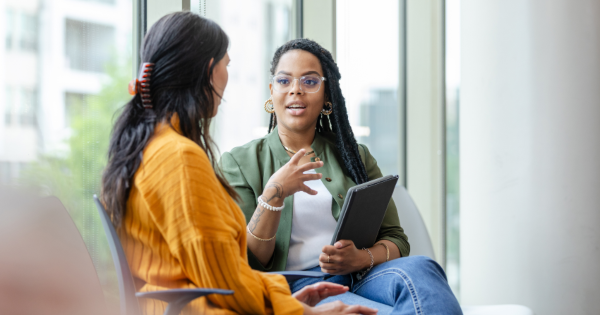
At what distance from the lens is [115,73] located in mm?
1807

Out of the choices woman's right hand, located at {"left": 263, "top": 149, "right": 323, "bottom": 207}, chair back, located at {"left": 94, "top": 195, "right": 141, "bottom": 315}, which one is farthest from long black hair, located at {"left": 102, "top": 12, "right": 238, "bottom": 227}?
woman's right hand, located at {"left": 263, "top": 149, "right": 323, "bottom": 207}

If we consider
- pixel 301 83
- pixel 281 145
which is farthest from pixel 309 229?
pixel 301 83

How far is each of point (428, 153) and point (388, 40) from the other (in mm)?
907

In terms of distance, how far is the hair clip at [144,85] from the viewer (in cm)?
103

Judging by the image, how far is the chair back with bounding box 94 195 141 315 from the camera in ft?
2.87

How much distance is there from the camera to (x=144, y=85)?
1034 millimetres

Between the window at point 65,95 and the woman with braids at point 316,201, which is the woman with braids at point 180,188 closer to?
the woman with braids at point 316,201

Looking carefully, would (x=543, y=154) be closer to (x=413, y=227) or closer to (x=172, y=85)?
(x=413, y=227)

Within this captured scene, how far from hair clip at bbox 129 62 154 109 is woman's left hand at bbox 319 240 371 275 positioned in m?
0.72

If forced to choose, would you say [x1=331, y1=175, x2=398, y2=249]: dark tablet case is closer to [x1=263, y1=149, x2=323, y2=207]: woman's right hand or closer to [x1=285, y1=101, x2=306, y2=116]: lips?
[x1=263, y1=149, x2=323, y2=207]: woman's right hand

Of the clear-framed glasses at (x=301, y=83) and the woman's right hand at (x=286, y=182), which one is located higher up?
the clear-framed glasses at (x=301, y=83)

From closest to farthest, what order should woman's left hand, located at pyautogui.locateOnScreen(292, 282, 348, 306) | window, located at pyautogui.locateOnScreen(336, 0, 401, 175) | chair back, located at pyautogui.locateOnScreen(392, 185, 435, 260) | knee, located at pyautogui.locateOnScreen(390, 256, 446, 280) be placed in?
woman's left hand, located at pyautogui.locateOnScreen(292, 282, 348, 306) < knee, located at pyautogui.locateOnScreen(390, 256, 446, 280) < chair back, located at pyautogui.locateOnScreen(392, 185, 435, 260) < window, located at pyautogui.locateOnScreen(336, 0, 401, 175)

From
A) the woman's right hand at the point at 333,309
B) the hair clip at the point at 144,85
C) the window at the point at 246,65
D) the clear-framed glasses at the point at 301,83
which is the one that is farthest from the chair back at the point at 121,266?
the window at the point at 246,65

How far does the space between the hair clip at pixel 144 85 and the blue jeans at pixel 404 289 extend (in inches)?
33.2
